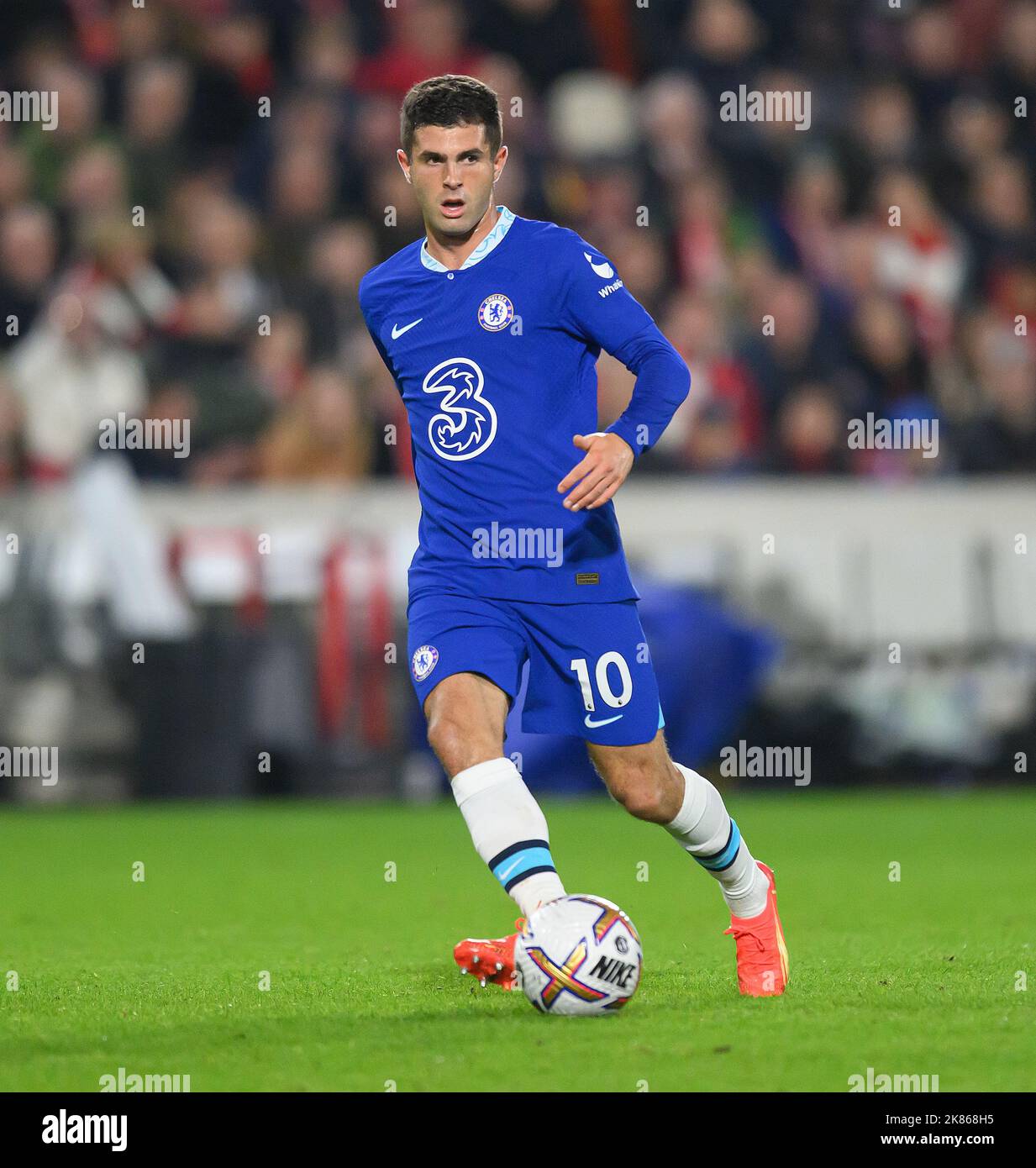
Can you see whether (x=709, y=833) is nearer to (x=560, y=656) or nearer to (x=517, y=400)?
(x=560, y=656)

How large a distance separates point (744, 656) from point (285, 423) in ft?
10.5

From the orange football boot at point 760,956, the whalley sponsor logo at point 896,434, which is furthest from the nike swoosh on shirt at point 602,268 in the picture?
the whalley sponsor logo at point 896,434

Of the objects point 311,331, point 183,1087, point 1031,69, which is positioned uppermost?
point 1031,69

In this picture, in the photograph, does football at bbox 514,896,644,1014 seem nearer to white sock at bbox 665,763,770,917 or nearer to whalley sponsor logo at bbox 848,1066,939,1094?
white sock at bbox 665,763,770,917

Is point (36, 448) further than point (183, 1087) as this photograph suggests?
Yes

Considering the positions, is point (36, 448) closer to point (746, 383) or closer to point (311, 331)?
point (311, 331)

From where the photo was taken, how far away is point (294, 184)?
561 inches

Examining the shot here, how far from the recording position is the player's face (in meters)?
5.09

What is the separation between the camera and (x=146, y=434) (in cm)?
1266

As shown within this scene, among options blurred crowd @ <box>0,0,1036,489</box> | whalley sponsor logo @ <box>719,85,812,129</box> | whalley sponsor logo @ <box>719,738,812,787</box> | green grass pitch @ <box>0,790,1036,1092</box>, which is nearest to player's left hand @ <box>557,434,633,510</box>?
green grass pitch @ <box>0,790,1036,1092</box>

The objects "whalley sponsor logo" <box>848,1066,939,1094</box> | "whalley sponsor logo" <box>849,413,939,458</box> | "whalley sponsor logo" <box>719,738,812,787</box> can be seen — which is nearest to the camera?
"whalley sponsor logo" <box>848,1066,939,1094</box>

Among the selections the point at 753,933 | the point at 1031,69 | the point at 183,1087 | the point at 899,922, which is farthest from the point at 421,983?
the point at 1031,69

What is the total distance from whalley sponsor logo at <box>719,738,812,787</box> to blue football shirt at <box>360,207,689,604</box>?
702 cm
